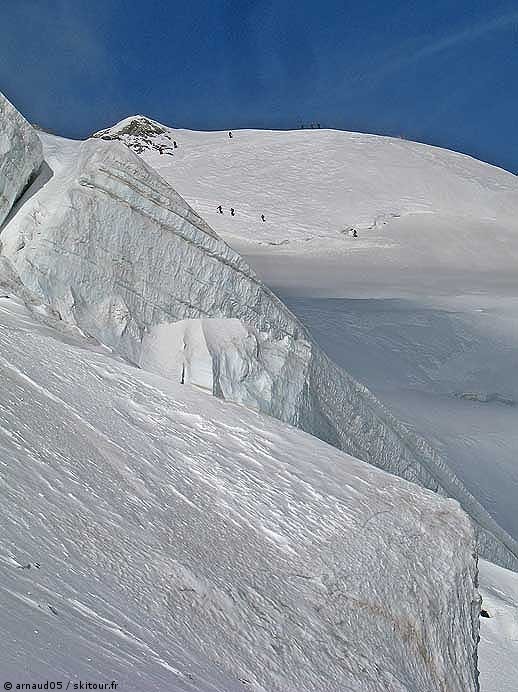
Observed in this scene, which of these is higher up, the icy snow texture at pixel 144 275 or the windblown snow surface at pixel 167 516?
the icy snow texture at pixel 144 275

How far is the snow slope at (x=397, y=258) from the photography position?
659 inches

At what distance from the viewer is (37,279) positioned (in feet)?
23.2

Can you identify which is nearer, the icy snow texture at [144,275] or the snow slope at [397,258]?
the icy snow texture at [144,275]

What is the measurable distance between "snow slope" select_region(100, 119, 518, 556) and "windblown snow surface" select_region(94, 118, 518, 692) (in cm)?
6

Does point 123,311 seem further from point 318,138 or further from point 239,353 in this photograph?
point 318,138

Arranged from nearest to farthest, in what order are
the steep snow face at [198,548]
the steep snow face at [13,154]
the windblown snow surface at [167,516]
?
the steep snow face at [198,548] → the windblown snow surface at [167,516] → the steep snow face at [13,154]

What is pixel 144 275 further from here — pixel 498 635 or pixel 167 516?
pixel 498 635

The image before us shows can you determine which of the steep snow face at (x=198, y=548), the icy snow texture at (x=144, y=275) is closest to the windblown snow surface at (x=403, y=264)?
the steep snow face at (x=198, y=548)

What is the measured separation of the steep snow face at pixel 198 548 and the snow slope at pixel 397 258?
7.66 m

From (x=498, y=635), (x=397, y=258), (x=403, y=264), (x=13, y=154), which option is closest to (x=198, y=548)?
(x=498, y=635)

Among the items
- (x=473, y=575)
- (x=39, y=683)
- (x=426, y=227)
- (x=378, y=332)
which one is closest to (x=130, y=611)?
(x=39, y=683)

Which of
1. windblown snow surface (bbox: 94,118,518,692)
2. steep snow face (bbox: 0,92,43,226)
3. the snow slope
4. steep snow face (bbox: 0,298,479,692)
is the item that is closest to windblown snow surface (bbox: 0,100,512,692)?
steep snow face (bbox: 0,298,479,692)

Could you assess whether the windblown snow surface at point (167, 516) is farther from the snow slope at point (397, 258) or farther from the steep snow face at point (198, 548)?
the snow slope at point (397, 258)

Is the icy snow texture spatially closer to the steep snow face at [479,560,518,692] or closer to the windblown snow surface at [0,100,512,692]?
the windblown snow surface at [0,100,512,692]
